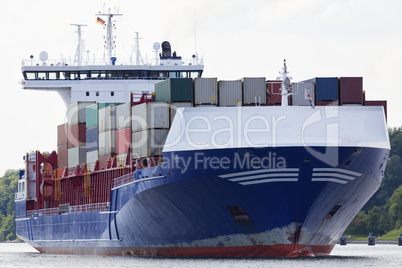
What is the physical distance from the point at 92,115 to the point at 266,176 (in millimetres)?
14531

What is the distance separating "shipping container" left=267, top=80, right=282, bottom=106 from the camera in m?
40.0

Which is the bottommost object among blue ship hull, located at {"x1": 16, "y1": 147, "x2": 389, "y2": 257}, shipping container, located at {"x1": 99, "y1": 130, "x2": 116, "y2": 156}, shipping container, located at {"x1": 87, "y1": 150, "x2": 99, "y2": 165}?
blue ship hull, located at {"x1": 16, "y1": 147, "x2": 389, "y2": 257}

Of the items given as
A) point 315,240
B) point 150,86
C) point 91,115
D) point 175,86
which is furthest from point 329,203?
point 150,86

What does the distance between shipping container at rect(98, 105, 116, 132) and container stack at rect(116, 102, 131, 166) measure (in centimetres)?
44

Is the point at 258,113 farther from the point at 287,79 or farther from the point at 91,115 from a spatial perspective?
the point at 91,115

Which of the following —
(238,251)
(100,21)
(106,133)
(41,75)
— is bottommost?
(238,251)

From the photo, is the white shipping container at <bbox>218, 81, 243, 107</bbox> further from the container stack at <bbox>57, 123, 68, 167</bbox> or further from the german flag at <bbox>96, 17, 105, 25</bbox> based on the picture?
the german flag at <bbox>96, 17, 105, 25</bbox>

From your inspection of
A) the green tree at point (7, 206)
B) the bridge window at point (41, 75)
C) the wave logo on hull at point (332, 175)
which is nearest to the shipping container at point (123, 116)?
the wave logo on hull at point (332, 175)

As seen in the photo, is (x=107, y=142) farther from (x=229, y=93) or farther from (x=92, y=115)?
(x=229, y=93)

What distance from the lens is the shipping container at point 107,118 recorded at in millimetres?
43344

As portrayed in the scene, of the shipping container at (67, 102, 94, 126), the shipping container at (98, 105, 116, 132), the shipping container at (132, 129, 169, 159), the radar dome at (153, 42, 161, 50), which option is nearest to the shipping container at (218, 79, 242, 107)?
the shipping container at (132, 129, 169, 159)

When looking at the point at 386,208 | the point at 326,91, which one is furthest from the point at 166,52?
the point at 386,208

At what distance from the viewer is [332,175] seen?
3541cm

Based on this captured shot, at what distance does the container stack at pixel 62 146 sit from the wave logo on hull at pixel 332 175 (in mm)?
19545
